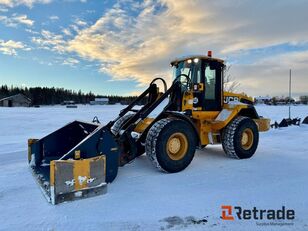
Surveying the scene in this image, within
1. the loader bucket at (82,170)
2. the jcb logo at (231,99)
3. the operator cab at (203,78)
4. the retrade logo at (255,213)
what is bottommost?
the retrade logo at (255,213)

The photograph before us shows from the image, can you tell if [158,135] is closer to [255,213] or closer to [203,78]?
[203,78]

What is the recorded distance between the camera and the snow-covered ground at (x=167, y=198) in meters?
3.45

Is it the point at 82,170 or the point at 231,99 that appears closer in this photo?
the point at 82,170

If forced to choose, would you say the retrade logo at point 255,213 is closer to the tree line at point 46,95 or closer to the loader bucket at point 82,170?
the loader bucket at point 82,170

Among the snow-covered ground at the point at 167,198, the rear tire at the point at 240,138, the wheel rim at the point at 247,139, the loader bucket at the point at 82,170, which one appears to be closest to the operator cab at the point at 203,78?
the rear tire at the point at 240,138

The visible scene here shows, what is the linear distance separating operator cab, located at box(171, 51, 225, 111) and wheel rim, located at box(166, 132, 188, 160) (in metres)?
1.05

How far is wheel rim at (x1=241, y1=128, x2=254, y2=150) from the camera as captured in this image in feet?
23.1

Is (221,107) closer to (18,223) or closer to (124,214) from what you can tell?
(124,214)

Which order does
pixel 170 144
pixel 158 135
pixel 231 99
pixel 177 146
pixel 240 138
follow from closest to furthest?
pixel 158 135
pixel 170 144
pixel 177 146
pixel 240 138
pixel 231 99

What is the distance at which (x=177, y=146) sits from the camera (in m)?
5.66

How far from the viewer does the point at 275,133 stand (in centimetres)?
1155

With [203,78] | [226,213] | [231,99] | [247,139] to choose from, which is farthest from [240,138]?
[226,213]

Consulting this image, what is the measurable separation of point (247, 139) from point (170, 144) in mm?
2555

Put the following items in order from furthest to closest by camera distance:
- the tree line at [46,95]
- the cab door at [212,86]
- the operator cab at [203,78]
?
the tree line at [46,95] → the cab door at [212,86] → the operator cab at [203,78]
